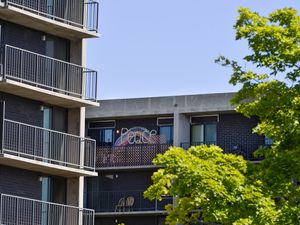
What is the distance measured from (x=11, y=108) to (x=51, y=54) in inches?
145

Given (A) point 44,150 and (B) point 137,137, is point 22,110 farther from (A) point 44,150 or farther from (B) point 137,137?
(B) point 137,137

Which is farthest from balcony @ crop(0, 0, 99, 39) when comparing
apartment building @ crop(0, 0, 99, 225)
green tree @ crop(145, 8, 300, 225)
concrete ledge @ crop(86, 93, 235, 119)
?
concrete ledge @ crop(86, 93, 235, 119)

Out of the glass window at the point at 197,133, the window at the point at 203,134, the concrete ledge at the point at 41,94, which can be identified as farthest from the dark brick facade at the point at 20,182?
the glass window at the point at 197,133

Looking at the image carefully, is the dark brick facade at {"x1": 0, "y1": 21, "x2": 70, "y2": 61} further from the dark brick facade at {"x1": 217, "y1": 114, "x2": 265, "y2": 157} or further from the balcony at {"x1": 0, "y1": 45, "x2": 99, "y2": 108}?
the dark brick facade at {"x1": 217, "y1": 114, "x2": 265, "y2": 157}

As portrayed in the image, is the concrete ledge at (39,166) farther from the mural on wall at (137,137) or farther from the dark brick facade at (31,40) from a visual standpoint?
the mural on wall at (137,137)

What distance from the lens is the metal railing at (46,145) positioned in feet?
218

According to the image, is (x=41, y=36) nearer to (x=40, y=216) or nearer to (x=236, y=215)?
(x=40, y=216)

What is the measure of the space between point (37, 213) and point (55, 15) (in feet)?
24.3

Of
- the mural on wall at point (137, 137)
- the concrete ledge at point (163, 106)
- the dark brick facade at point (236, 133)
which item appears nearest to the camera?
the dark brick facade at point (236, 133)

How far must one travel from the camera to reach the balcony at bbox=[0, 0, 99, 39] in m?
66.8

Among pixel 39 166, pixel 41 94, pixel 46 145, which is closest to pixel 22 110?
pixel 41 94

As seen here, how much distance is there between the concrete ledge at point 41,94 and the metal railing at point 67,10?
9.25 feet

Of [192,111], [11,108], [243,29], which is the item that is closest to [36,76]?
[11,108]

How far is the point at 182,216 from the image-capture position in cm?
6569
